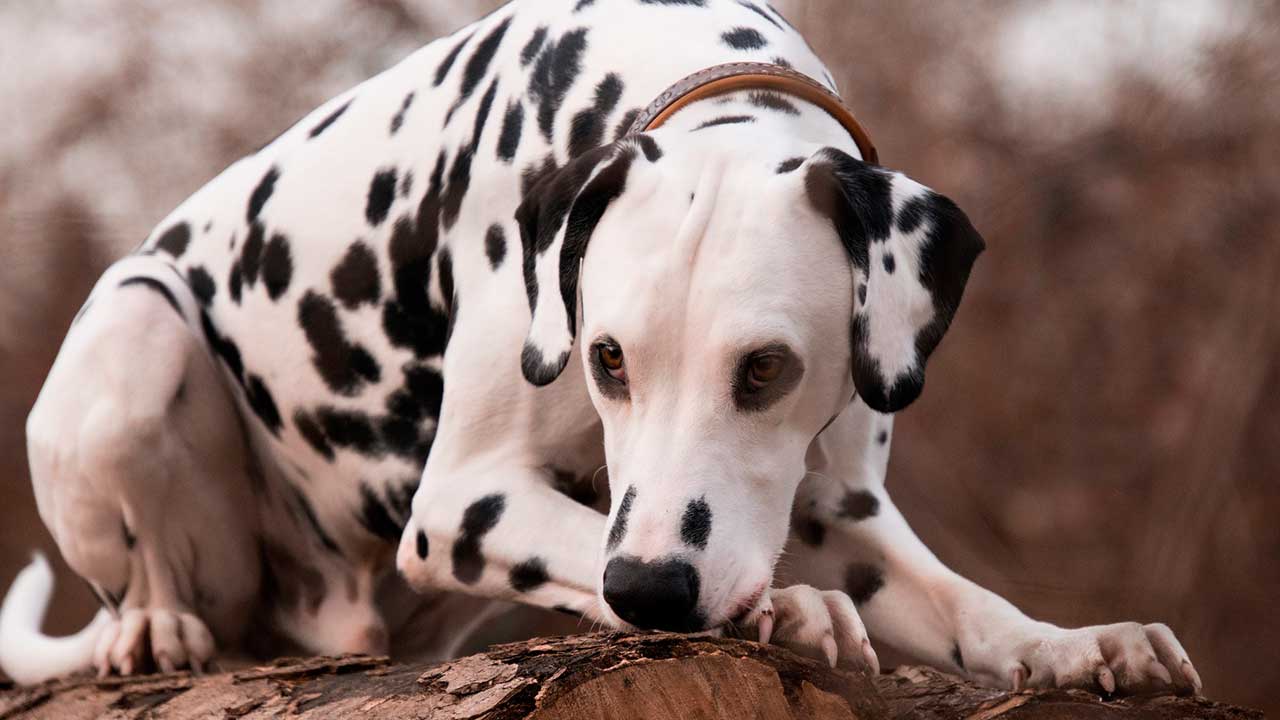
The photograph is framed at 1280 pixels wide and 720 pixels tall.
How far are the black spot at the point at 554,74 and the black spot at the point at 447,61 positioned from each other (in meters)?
0.34

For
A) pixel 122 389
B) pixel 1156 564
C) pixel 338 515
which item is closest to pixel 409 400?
pixel 338 515

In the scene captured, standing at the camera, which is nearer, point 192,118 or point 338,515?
point 338,515

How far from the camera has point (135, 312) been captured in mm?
2711

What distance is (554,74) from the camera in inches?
93.8

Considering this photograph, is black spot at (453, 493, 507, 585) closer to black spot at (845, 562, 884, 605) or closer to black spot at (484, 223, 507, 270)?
black spot at (484, 223, 507, 270)

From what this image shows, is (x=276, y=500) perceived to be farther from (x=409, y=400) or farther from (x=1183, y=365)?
(x=1183, y=365)

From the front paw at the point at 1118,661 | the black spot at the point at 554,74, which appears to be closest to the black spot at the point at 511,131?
the black spot at the point at 554,74

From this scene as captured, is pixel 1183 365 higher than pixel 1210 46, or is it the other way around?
pixel 1210 46

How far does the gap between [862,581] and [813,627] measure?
2.02 ft

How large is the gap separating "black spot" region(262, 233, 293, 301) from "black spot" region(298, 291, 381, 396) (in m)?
0.07

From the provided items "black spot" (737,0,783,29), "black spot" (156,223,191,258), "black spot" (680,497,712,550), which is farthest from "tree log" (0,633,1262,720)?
"black spot" (156,223,191,258)

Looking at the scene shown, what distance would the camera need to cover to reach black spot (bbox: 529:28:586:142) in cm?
235

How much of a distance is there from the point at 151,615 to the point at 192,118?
4.13m

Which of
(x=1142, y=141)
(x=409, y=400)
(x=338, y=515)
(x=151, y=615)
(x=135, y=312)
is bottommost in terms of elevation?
(x=151, y=615)
